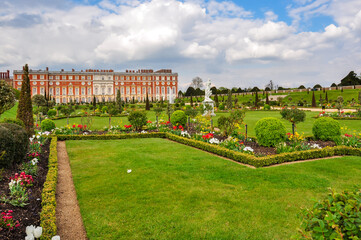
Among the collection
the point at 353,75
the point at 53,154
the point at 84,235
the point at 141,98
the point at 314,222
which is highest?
the point at 353,75

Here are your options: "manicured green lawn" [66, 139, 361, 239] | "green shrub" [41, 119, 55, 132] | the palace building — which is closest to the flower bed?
"manicured green lawn" [66, 139, 361, 239]

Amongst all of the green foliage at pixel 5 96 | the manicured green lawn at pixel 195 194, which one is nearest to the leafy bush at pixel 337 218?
the manicured green lawn at pixel 195 194

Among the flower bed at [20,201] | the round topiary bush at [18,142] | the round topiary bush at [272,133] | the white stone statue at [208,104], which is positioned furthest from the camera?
the white stone statue at [208,104]

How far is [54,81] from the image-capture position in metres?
55.7

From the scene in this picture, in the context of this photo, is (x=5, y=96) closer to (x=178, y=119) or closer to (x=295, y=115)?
(x=178, y=119)

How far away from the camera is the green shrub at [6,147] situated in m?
5.04

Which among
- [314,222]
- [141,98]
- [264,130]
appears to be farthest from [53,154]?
[141,98]

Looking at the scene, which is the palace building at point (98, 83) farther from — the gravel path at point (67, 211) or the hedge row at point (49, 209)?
the hedge row at point (49, 209)

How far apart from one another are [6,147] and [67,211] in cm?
219

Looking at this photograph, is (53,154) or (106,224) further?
(53,154)

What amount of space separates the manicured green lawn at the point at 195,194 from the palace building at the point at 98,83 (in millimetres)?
48232

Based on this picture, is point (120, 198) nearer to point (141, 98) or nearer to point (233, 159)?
point (233, 159)

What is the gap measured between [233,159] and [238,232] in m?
3.75

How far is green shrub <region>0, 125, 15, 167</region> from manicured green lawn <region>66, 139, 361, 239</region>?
1.37 meters
